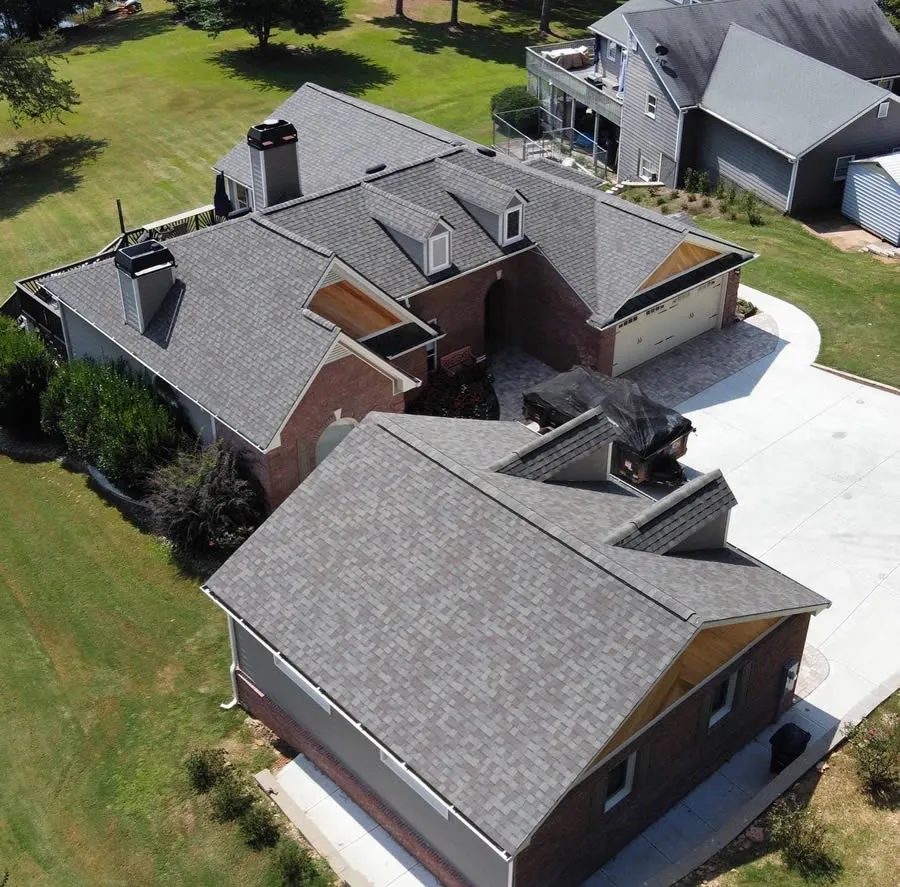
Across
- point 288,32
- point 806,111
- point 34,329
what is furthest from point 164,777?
point 288,32

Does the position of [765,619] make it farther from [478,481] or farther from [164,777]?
[164,777]

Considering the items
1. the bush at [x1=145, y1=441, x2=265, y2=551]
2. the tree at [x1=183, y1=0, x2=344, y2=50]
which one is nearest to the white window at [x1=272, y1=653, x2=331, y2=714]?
the bush at [x1=145, y1=441, x2=265, y2=551]

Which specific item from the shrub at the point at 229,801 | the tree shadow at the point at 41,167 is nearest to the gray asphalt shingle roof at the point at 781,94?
the tree shadow at the point at 41,167

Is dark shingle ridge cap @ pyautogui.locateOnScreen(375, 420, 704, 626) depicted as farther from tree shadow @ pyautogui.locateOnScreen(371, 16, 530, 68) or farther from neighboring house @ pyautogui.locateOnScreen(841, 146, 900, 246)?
tree shadow @ pyautogui.locateOnScreen(371, 16, 530, 68)

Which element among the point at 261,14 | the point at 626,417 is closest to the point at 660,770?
the point at 626,417

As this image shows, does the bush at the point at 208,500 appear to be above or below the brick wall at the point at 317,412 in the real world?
below

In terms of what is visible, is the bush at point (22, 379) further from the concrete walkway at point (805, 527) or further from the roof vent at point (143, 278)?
the concrete walkway at point (805, 527)

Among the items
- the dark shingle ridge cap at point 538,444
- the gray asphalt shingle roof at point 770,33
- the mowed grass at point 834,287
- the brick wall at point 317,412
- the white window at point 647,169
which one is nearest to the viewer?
the dark shingle ridge cap at point 538,444
